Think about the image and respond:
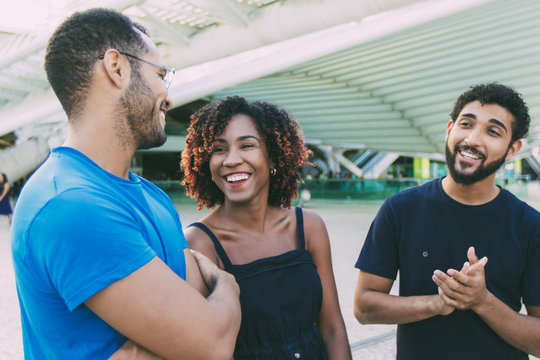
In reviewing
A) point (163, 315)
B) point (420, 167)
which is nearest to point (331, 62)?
point (163, 315)

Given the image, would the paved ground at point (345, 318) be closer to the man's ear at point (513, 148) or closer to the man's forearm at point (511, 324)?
the man's forearm at point (511, 324)

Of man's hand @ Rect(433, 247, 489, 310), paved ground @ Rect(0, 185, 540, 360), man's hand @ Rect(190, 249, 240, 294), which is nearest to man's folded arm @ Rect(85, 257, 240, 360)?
man's hand @ Rect(190, 249, 240, 294)

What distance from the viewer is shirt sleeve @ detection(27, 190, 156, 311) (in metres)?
0.92

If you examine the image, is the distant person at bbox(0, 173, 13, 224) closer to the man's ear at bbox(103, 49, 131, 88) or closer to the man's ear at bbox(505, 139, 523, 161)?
the man's ear at bbox(103, 49, 131, 88)

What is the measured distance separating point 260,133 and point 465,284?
101 centimetres

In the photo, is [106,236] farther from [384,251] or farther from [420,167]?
[420,167]

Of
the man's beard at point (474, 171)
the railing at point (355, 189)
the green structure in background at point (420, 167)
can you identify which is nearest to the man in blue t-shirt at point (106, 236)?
the man's beard at point (474, 171)

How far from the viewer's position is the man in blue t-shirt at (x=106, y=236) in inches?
36.9

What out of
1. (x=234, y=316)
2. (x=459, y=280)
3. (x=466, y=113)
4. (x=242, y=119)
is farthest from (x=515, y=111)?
(x=234, y=316)

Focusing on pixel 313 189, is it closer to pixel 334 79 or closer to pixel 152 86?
pixel 334 79

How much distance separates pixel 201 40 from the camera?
1366 cm

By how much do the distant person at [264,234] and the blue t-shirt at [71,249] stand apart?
64 centimetres

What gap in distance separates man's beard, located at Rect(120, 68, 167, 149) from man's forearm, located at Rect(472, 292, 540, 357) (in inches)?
49.6

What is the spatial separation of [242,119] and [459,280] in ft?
3.51
